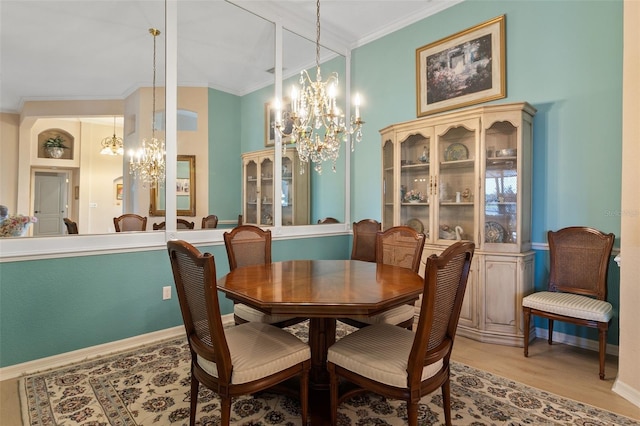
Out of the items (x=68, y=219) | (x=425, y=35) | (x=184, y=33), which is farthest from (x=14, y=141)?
(x=425, y=35)

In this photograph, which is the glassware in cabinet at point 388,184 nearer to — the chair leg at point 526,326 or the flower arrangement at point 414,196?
the flower arrangement at point 414,196

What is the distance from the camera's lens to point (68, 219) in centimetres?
258

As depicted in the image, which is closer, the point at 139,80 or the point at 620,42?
the point at 620,42

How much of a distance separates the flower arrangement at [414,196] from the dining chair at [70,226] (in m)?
2.98

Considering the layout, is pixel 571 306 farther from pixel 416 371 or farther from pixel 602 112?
pixel 416 371

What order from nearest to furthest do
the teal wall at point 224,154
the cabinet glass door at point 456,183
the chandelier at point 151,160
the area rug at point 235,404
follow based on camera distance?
the area rug at point 235,404
the chandelier at point 151,160
the cabinet glass door at point 456,183
the teal wall at point 224,154

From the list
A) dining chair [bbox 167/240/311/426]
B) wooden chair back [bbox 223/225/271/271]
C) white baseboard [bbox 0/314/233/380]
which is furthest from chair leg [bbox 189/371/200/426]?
white baseboard [bbox 0/314/233/380]

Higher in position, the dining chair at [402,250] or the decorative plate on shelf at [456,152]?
the decorative plate on shelf at [456,152]

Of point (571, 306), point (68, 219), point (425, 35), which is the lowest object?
point (571, 306)

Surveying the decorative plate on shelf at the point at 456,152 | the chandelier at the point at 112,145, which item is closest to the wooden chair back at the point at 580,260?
the decorative plate on shelf at the point at 456,152

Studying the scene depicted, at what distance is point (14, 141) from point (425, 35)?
392 cm

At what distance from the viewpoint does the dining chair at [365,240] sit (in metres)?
3.51

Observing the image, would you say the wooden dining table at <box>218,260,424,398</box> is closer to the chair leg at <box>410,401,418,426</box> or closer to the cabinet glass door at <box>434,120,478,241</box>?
the chair leg at <box>410,401,418,426</box>

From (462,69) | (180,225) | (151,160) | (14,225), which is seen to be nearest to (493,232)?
(462,69)
